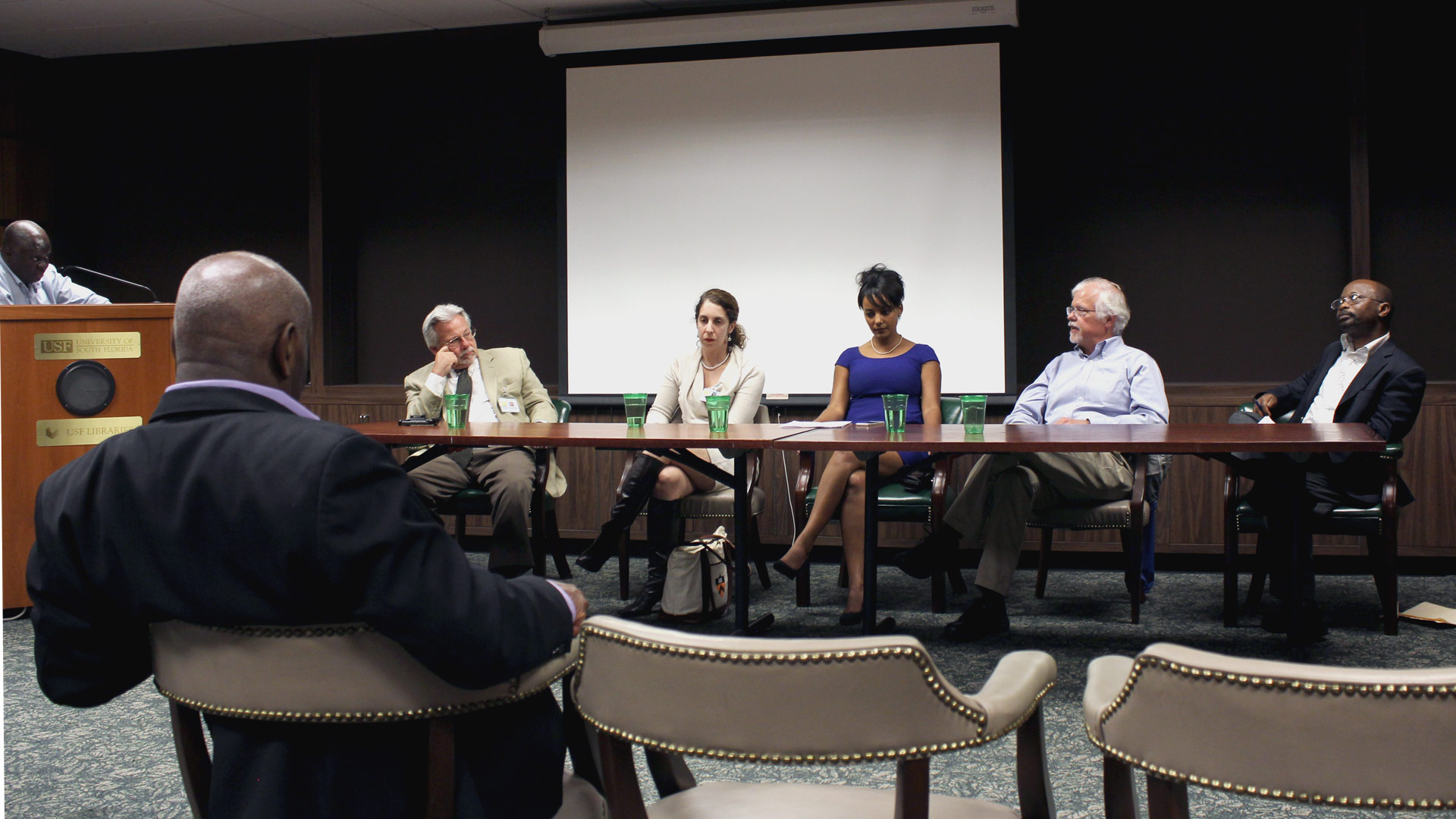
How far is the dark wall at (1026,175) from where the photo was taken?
4.99 metres

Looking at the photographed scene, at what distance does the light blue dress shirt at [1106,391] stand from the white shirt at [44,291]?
3.75m

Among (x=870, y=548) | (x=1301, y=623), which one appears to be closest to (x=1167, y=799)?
(x=870, y=548)

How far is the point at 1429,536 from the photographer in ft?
15.3

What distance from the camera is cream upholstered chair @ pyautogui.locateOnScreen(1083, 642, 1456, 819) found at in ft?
3.02

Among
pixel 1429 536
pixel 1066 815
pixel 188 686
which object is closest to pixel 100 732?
pixel 188 686

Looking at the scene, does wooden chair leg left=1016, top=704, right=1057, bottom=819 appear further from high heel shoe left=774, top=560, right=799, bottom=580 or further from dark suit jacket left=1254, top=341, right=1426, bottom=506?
dark suit jacket left=1254, top=341, right=1426, bottom=506

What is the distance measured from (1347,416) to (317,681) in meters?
3.69

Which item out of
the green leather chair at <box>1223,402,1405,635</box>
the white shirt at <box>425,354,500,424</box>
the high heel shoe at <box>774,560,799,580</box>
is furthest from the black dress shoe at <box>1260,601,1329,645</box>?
the white shirt at <box>425,354,500,424</box>

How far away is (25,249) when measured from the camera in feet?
14.2

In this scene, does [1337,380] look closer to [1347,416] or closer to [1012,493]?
[1347,416]

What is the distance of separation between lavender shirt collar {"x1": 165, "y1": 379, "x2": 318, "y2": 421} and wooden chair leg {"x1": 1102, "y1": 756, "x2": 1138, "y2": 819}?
3.14 ft

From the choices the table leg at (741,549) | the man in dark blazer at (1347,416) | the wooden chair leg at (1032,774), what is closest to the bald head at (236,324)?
the wooden chair leg at (1032,774)

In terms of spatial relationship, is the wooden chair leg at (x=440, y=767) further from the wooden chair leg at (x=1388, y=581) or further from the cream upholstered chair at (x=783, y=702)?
the wooden chair leg at (x=1388, y=581)

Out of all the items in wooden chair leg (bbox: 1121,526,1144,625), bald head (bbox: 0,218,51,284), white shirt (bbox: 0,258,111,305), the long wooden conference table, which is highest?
bald head (bbox: 0,218,51,284)
